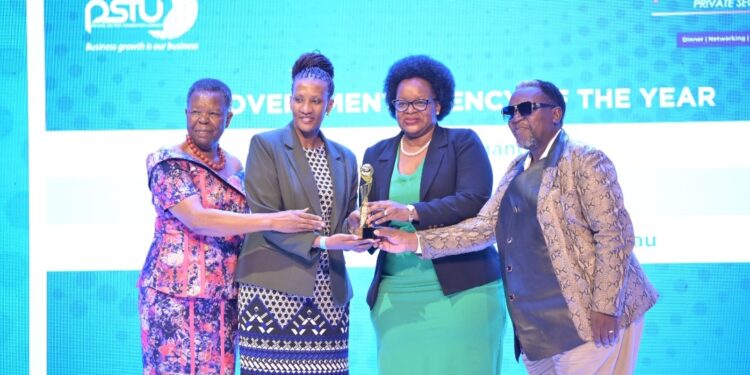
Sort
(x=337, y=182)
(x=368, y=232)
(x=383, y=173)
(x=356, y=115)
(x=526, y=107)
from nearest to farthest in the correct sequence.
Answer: (x=526, y=107)
(x=368, y=232)
(x=337, y=182)
(x=383, y=173)
(x=356, y=115)

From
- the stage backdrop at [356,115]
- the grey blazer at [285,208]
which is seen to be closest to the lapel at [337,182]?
the grey blazer at [285,208]

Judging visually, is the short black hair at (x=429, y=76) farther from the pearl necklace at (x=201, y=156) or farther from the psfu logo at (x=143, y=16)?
the psfu logo at (x=143, y=16)

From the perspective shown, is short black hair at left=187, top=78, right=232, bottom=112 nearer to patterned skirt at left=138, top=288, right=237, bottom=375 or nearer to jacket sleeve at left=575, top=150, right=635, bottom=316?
patterned skirt at left=138, top=288, right=237, bottom=375

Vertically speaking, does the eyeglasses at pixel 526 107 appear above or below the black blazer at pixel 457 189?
above

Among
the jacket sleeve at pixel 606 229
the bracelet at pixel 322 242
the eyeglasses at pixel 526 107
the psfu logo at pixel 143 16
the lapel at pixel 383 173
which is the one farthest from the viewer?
the psfu logo at pixel 143 16

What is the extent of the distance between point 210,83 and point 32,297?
237 centimetres

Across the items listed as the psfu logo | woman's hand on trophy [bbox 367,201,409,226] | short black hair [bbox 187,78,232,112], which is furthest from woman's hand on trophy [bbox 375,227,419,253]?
the psfu logo

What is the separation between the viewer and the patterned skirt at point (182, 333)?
11.4ft

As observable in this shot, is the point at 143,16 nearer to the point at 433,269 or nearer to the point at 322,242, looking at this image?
the point at 322,242

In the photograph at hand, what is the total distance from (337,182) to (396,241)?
0.36 meters

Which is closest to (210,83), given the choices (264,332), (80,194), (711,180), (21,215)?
(264,332)

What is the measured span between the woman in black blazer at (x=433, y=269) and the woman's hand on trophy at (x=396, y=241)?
0.08 meters

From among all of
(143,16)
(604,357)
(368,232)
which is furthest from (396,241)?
(143,16)

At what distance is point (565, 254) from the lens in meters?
3.04
